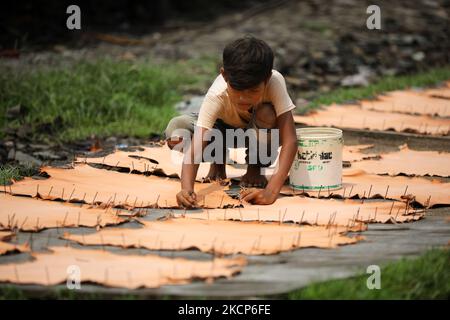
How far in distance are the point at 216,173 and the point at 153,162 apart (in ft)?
1.59

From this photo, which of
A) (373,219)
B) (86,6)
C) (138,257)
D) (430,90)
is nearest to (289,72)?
(430,90)

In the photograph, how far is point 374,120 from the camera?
19.1 ft

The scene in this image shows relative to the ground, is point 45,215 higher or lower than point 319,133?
lower

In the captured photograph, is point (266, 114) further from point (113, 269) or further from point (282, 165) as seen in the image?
point (113, 269)

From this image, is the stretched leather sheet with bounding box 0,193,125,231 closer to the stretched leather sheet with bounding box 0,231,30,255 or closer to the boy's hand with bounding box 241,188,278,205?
the stretched leather sheet with bounding box 0,231,30,255

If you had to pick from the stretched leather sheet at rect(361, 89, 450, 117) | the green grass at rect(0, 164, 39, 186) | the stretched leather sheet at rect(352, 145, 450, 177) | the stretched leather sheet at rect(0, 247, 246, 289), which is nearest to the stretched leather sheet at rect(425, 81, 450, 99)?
the stretched leather sheet at rect(361, 89, 450, 117)

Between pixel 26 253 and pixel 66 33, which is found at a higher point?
pixel 66 33

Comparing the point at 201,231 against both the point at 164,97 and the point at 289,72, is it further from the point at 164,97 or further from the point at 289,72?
the point at 289,72

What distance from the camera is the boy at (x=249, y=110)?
3693 millimetres

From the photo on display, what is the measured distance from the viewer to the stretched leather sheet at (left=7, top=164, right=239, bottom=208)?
389 cm

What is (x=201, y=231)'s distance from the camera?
3.38 meters

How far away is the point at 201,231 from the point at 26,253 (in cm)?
69

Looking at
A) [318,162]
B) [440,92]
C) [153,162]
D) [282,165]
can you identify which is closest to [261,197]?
[282,165]

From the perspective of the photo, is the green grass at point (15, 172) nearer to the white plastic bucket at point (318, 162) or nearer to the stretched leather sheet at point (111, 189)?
the stretched leather sheet at point (111, 189)
